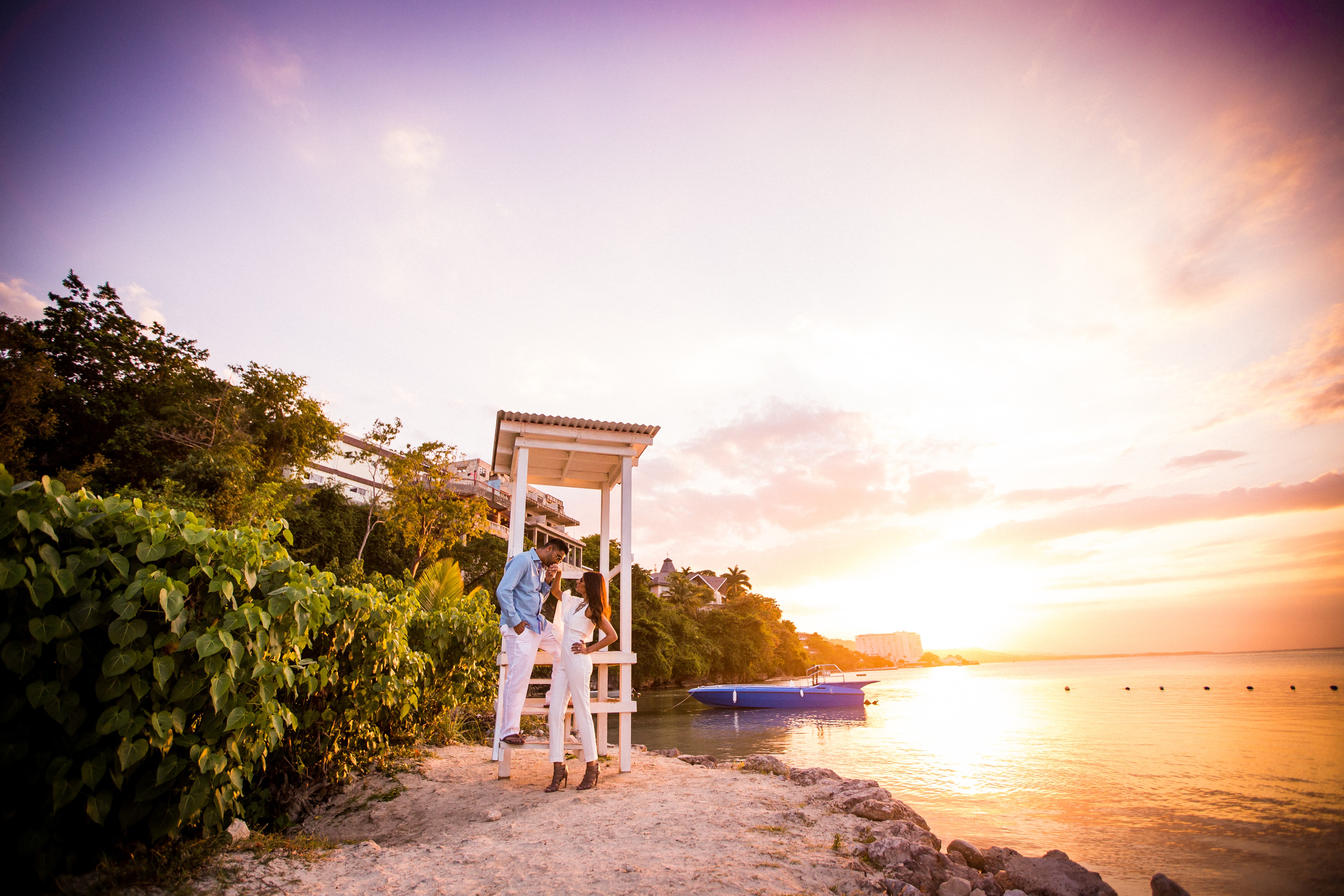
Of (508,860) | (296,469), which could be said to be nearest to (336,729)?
(508,860)

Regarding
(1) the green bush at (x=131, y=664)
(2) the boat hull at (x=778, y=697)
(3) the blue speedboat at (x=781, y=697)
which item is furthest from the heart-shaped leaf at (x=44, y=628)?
(2) the boat hull at (x=778, y=697)

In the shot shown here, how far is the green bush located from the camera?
9.15 feet

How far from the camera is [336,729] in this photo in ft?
17.7

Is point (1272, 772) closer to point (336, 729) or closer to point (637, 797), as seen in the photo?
point (637, 797)

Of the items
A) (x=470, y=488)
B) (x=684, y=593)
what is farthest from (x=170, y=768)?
(x=684, y=593)

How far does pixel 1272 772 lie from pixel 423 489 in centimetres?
2471

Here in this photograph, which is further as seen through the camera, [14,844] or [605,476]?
[605,476]

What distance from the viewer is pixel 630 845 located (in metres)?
4.21

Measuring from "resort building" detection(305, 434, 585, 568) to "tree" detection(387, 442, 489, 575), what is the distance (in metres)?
1.13

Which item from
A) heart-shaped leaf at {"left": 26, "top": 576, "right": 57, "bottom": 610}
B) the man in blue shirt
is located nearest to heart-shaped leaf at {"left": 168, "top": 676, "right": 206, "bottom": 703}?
heart-shaped leaf at {"left": 26, "top": 576, "right": 57, "bottom": 610}

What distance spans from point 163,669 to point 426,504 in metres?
20.8

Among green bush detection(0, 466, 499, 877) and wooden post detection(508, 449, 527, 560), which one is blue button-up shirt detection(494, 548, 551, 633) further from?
green bush detection(0, 466, 499, 877)

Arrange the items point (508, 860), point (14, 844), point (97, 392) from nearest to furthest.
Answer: point (14, 844), point (508, 860), point (97, 392)

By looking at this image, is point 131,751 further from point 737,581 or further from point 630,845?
point 737,581
